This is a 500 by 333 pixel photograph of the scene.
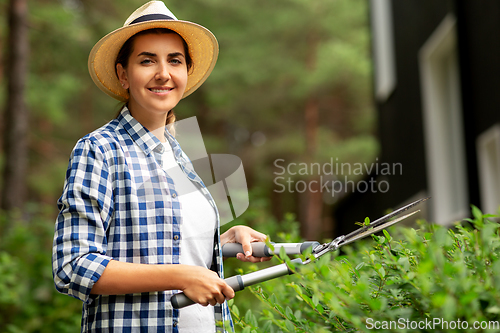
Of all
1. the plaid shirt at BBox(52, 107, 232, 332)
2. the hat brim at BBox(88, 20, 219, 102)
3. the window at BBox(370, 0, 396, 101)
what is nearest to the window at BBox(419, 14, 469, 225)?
the window at BBox(370, 0, 396, 101)

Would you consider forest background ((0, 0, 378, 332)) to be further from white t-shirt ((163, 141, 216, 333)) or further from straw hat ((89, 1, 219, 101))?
white t-shirt ((163, 141, 216, 333))

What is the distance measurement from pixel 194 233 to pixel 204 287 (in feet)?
0.83

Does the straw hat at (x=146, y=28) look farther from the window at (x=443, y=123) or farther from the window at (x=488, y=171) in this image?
the window at (x=443, y=123)

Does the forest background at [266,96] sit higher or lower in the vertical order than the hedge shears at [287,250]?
higher

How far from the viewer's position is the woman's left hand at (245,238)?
4.88 feet

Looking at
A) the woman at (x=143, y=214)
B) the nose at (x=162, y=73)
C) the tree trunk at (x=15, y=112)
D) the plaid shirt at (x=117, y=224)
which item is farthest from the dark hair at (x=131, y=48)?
the tree trunk at (x=15, y=112)

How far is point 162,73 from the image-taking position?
1414 mm

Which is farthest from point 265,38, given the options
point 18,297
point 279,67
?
point 18,297

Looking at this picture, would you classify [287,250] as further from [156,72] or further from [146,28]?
[146,28]

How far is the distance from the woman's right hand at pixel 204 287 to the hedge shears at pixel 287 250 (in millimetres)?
24

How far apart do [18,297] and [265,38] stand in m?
13.8

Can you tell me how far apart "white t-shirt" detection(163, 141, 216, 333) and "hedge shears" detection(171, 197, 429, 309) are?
10 cm

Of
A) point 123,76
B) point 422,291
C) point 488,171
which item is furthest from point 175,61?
point 488,171

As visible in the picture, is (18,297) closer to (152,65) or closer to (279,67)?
(152,65)
